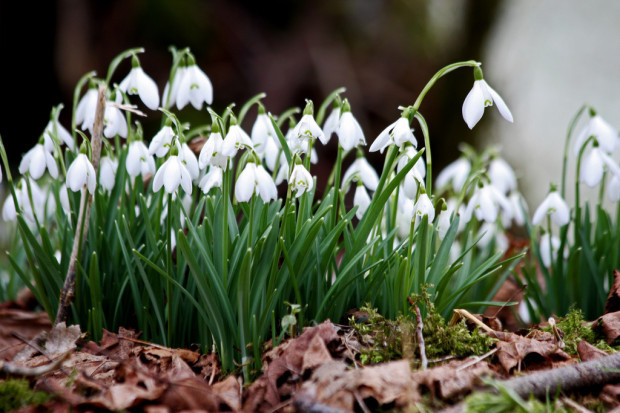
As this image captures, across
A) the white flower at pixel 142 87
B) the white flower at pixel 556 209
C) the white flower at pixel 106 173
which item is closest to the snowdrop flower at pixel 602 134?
the white flower at pixel 556 209

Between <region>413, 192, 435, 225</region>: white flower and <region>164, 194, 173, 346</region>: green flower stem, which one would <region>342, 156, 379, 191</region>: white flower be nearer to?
<region>413, 192, 435, 225</region>: white flower

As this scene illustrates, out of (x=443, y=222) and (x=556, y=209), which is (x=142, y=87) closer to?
(x=443, y=222)

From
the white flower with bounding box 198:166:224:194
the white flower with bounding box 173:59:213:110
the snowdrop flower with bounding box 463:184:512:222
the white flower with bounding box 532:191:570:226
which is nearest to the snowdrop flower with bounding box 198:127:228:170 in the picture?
the white flower with bounding box 198:166:224:194

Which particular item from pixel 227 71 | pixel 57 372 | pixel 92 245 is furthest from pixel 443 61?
pixel 57 372

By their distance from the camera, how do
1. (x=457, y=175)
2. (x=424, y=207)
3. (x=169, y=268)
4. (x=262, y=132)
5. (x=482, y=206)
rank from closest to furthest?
(x=424, y=207) < (x=169, y=268) < (x=262, y=132) < (x=482, y=206) < (x=457, y=175)

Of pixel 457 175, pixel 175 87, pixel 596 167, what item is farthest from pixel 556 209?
pixel 175 87

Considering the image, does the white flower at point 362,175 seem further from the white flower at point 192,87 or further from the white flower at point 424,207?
the white flower at point 192,87
